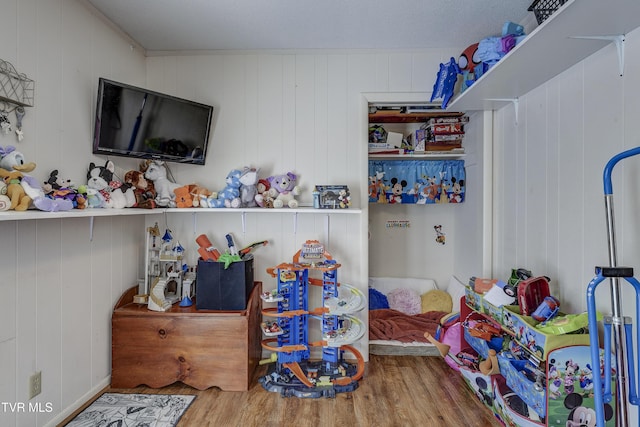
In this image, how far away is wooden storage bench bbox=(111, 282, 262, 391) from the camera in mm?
2160

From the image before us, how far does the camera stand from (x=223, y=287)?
2.25 meters

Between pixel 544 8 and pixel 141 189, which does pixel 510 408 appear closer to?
pixel 544 8

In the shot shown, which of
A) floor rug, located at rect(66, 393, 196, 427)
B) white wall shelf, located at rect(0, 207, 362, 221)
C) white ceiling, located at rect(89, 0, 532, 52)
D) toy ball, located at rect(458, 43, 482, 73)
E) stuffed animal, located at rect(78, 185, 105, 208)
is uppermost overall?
white ceiling, located at rect(89, 0, 532, 52)

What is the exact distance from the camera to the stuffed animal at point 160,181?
243cm

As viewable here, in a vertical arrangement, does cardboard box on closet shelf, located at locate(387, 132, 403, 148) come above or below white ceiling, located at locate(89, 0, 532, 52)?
below

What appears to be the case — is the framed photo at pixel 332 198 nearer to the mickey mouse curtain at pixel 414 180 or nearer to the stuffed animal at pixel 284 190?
the stuffed animal at pixel 284 190

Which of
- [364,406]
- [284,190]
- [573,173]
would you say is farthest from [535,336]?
[284,190]

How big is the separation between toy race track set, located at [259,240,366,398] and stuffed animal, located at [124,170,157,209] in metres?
0.93

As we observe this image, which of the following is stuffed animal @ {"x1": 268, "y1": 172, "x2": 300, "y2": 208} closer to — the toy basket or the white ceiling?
the white ceiling

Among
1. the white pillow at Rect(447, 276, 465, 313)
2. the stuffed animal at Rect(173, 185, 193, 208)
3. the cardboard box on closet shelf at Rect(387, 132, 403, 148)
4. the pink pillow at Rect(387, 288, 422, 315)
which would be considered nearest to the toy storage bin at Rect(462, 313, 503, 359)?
the white pillow at Rect(447, 276, 465, 313)

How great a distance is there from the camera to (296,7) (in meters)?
2.00

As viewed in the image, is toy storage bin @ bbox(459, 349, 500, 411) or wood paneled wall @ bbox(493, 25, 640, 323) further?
toy storage bin @ bbox(459, 349, 500, 411)

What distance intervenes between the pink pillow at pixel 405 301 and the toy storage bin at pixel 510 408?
1266 millimetres

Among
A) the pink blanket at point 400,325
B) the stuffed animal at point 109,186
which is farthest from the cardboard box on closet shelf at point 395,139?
the stuffed animal at point 109,186
